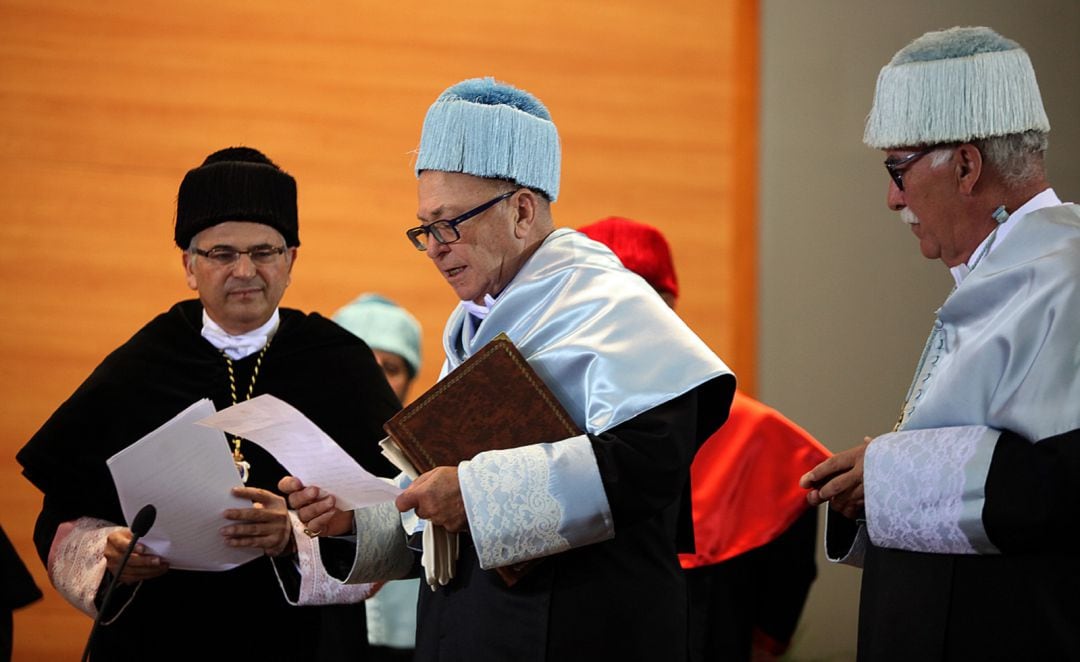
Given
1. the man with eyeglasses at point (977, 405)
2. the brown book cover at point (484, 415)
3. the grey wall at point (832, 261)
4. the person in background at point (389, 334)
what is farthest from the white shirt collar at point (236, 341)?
the grey wall at point (832, 261)

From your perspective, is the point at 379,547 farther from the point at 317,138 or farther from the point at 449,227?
the point at 317,138

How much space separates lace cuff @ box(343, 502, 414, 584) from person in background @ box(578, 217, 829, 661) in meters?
1.30

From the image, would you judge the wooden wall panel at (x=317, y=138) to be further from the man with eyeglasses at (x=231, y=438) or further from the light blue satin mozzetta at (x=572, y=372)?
the light blue satin mozzetta at (x=572, y=372)

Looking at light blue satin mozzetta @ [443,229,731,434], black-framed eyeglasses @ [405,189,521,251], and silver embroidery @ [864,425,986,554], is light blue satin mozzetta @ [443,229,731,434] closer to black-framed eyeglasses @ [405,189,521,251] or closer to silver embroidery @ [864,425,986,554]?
black-framed eyeglasses @ [405,189,521,251]

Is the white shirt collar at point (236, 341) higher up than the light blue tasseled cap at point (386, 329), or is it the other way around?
the white shirt collar at point (236, 341)

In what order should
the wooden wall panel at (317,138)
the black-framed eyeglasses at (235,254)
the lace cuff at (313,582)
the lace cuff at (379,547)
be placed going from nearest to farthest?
the lace cuff at (379,547) < the lace cuff at (313,582) < the black-framed eyeglasses at (235,254) < the wooden wall panel at (317,138)

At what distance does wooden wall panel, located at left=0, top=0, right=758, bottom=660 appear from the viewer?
5008 mm

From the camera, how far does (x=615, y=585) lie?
2.15 meters

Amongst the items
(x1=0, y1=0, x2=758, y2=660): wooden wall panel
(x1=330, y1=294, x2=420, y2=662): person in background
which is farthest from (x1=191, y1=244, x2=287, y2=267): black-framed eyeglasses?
(x1=0, y1=0, x2=758, y2=660): wooden wall panel

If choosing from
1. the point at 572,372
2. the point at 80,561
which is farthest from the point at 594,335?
the point at 80,561

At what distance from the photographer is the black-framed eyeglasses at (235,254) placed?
117 inches

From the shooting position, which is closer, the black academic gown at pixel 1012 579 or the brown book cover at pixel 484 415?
the black academic gown at pixel 1012 579

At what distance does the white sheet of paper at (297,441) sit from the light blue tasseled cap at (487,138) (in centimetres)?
54

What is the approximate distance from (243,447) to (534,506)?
1.22 meters
